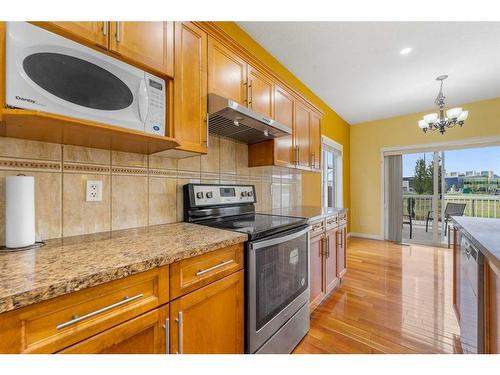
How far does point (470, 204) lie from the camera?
4160 millimetres

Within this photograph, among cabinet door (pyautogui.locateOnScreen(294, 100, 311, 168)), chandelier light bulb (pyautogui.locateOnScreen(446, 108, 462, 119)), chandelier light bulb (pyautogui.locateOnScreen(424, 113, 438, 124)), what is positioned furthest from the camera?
chandelier light bulb (pyautogui.locateOnScreen(424, 113, 438, 124))

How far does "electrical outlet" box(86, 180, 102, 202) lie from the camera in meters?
1.14

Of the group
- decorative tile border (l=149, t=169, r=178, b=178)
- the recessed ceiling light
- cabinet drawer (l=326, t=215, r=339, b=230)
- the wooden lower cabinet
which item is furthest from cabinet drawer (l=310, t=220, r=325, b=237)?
the recessed ceiling light

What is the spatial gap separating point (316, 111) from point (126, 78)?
228cm

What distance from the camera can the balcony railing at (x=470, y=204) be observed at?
397 centimetres

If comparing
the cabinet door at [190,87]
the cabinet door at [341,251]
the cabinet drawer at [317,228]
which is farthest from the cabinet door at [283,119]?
the cabinet door at [341,251]

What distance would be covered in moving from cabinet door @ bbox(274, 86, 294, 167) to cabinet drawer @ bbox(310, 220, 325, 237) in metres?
0.63

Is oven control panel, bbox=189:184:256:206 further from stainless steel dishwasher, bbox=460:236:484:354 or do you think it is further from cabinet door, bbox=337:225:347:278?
stainless steel dishwasher, bbox=460:236:484:354

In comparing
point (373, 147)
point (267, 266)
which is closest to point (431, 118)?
point (373, 147)

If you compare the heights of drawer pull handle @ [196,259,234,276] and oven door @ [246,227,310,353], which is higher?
drawer pull handle @ [196,259,234,276]

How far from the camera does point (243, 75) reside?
1669 mm

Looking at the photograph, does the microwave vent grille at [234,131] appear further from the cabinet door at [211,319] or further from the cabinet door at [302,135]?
the cabinet door at [211,319]

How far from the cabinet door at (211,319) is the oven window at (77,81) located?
2.93ft
